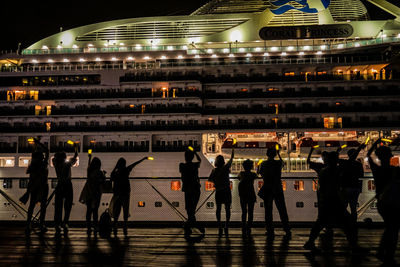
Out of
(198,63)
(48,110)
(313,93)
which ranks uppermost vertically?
(198,63)

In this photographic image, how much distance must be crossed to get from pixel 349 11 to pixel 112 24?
21.2 metres

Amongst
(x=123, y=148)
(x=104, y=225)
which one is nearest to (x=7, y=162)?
(x=123, y=148)

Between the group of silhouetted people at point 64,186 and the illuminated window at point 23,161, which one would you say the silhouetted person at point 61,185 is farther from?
the illuminated window at point 23,161

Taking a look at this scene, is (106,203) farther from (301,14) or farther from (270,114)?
(301,14)

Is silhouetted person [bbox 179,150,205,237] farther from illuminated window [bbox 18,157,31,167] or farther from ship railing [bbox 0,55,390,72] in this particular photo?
illuminated window [bbox 18,157,31,167]

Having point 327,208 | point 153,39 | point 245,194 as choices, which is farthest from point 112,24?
point 327,208

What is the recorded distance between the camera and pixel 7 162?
2473 centimetres

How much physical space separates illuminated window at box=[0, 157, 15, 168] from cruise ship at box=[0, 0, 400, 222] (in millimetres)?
87

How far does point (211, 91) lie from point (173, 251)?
2130 centimetres

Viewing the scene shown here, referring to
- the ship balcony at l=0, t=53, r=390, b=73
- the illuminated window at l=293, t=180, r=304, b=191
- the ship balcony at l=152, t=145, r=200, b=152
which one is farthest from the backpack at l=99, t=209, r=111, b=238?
the ship balcony at l=0, t=53, r=390, b=73

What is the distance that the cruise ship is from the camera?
23.9m

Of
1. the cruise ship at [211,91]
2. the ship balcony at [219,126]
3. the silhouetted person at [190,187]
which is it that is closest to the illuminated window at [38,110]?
the cruise ship at [211,91]

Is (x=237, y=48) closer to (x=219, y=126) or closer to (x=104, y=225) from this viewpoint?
(x=219, y=126)

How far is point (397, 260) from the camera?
5324mm
